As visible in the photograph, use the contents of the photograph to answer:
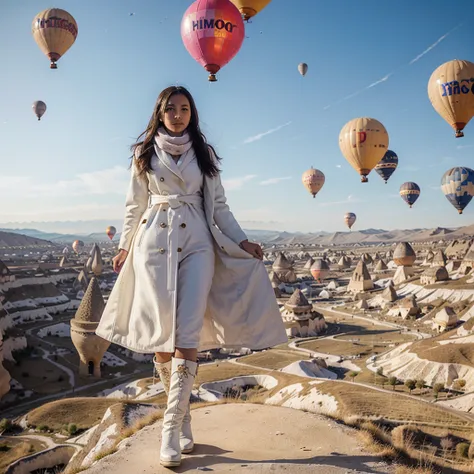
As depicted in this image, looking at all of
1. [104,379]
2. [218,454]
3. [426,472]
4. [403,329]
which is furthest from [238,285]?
[403,329]

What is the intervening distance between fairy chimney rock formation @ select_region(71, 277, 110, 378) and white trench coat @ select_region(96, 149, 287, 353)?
935 inches

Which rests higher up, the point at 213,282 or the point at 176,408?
the point at 213,282

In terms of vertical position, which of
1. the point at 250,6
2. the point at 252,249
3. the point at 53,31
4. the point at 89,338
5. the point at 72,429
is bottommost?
the point at 72,429

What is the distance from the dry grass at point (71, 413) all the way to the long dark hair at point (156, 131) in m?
13.7

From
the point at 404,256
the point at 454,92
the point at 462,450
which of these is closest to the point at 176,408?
the point at 462,450

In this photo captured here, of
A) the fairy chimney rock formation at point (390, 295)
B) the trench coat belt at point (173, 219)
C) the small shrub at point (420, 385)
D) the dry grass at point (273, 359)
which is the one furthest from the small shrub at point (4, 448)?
the fairy chimney rock formation at point (390, 295)

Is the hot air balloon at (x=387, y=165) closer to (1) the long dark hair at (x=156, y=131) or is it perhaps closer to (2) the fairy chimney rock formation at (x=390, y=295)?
(2) the fairy chimney rock formation at (x=390, y=295)

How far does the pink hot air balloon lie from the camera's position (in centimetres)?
1747

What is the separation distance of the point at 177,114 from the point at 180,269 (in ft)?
5.24

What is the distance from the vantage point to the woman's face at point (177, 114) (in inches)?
185

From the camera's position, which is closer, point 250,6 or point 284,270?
point 250,6

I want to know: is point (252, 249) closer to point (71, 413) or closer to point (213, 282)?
point (213, 282)

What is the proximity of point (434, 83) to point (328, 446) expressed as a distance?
27026mm

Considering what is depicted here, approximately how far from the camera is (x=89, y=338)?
2722 cm
